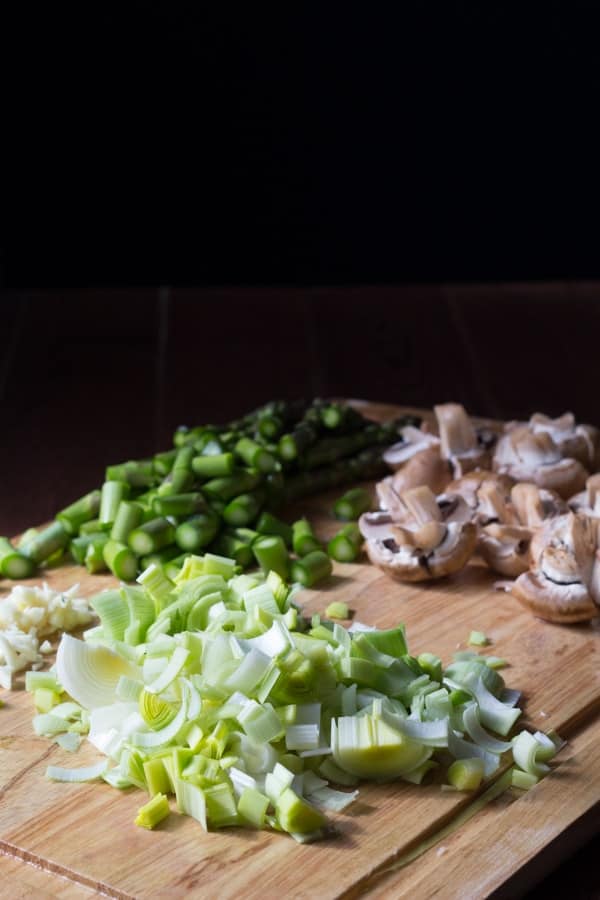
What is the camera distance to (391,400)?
213 inches

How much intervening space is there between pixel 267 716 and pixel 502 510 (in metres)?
1.21

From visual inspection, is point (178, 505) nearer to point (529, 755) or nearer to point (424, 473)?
point (424, 473)

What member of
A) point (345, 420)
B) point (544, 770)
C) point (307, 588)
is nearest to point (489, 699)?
point (544, 770)

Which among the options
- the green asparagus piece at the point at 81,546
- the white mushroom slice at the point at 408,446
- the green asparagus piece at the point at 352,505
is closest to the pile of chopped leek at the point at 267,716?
the green asparagus piece at the point at 81,546

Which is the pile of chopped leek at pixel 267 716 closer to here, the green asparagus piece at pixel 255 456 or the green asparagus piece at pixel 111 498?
the green asparagus piece at pixel 111 498

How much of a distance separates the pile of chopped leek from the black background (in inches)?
188

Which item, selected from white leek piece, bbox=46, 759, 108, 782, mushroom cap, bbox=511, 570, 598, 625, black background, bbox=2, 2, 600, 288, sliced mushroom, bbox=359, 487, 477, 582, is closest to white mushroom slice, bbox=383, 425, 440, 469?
sliced mushroom, bbox=359, 487, 477, 582

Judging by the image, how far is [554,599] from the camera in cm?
319

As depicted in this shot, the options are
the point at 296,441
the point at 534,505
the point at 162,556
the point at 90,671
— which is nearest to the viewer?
the point at 90,671

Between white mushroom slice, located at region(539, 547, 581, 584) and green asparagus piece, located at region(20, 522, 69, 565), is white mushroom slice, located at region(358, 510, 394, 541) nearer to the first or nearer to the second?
white mushroom slice, located at region(539, 547, 581, 584)

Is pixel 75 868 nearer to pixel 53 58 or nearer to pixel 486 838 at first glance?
pixel 486 838

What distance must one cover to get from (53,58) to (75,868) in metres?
5.61

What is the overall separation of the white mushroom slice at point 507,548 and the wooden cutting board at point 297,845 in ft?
1.86

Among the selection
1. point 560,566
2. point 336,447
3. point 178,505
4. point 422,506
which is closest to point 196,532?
point 178,505
